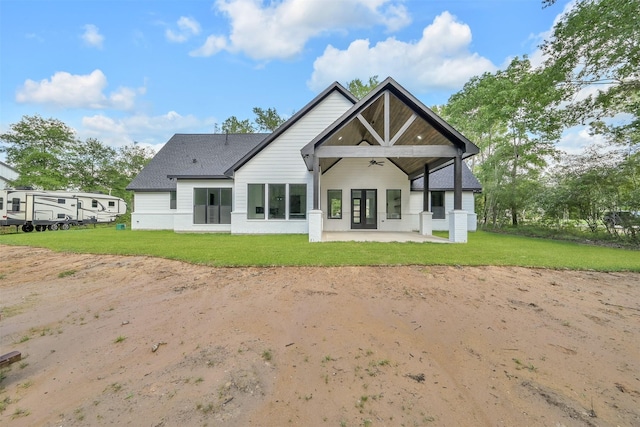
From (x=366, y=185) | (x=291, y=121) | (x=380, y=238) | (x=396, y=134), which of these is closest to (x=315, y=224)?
(x=380, y=238)

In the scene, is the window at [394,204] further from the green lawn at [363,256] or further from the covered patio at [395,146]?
the green lawn at [363,256]

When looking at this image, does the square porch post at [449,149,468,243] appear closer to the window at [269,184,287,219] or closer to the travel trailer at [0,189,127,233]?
the window at [269,184,287,219]

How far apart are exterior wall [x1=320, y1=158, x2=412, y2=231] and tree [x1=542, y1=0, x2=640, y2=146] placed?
7.90 metres

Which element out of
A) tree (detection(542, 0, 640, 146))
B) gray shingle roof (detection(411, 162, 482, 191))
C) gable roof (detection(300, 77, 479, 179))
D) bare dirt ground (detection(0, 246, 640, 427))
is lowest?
bare dirt ground (detection(0, 246, 640, 427))

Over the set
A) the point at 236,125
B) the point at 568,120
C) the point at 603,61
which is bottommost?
the point at 568,120

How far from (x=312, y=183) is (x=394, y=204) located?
4.62 metres

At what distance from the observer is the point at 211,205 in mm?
13773

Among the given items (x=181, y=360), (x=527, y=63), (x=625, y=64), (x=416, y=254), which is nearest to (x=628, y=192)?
(x=625, y=64)

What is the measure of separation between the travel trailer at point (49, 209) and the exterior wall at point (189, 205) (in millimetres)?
9649

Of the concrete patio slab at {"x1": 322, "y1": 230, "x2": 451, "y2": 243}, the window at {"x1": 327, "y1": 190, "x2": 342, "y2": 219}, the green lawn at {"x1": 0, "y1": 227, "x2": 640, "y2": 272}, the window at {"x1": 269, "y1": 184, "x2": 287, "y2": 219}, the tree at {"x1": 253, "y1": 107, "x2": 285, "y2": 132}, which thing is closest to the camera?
the green lawn at {"x1": 0, "y1": 227, "x2": 640, "y2": 272}

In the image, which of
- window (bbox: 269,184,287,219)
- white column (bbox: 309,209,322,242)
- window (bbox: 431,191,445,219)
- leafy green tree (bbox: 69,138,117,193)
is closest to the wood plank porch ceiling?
white column (bbox: 309,209,322,242)

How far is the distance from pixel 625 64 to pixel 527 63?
8.50 meters

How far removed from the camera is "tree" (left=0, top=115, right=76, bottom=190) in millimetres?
22109

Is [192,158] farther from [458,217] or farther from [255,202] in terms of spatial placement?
[458,217]
